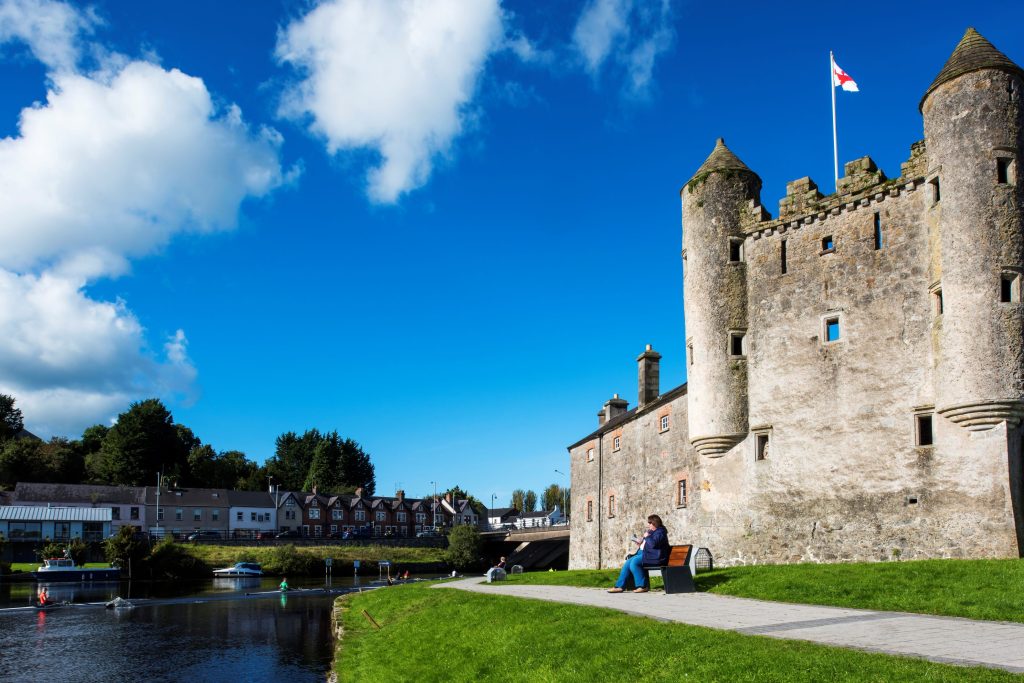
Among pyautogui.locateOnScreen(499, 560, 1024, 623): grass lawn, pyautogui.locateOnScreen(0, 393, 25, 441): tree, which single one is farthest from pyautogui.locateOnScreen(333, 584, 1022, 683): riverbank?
pyautogui.locateOnScreen(0, 393, 25, 441): tree

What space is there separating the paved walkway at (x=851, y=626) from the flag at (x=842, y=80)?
770 inches

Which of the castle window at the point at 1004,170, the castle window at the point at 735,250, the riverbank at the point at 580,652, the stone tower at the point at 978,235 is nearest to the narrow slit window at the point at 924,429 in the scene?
the stone tower at the point at 978,235

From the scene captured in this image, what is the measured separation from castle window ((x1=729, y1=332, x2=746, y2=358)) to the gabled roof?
90303 millimetres

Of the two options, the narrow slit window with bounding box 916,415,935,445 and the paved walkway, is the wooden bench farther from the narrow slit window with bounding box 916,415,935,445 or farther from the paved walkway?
the narrow slit window with bounding box 916,415,935,445

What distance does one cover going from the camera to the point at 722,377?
30.1m

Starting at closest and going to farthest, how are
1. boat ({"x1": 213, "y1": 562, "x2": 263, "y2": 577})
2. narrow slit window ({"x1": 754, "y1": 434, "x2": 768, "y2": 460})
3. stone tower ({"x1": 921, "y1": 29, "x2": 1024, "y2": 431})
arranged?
1. stone tower ({"x1": 921, "y1": 29, "x2": 1024, "y2": 431})
2. narrow slit window ({"x1": 754, "y1": 434, "x2": 768, "y2": 460})
3. boat ({"x1": 213, "y1": 562, "x2": 263, "y2": 577})

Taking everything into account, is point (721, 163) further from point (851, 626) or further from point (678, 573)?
point (851, 626)

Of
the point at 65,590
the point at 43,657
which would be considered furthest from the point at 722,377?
the point at 65,590

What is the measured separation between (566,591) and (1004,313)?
14652 millimetres

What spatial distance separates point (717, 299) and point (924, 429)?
8.50 meters

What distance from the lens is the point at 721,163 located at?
31.6 m

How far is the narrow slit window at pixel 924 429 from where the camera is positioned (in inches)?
976

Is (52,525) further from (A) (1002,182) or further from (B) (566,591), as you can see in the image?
(A) (1002,182)

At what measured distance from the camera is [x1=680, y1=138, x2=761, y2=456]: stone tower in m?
30.0
